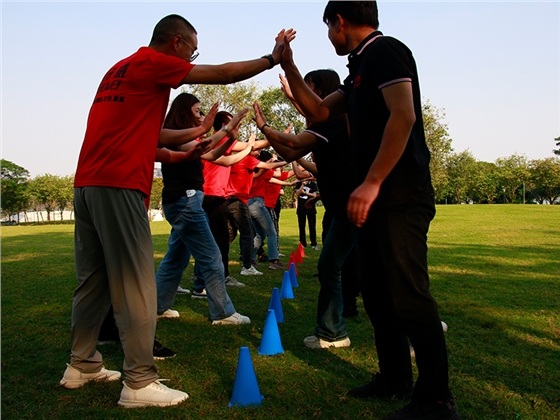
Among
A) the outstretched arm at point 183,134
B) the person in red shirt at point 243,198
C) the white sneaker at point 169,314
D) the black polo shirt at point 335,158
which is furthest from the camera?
the person in red shirt at point 243,198

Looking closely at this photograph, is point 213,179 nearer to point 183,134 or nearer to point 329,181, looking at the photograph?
point 183,134

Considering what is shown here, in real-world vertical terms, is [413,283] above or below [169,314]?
above

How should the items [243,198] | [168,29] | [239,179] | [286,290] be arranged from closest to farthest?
[168,29] → [286,290] → [239,179] → [243,198]

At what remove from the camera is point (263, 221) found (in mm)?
10188

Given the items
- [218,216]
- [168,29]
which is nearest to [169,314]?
[218,216]

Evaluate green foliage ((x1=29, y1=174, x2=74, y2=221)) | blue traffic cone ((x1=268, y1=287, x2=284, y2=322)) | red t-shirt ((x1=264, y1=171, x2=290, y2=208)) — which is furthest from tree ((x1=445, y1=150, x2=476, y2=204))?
blue traffic cone ((x1=268, y1=287, x2=284, y2=322))

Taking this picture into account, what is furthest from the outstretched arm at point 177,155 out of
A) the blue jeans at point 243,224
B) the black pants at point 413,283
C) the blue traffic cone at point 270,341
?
the blue jeans at point 243,224

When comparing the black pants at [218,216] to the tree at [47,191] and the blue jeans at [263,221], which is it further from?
the tree at [47,191]

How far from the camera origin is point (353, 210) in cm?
267

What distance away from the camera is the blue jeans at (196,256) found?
5227 millimetres

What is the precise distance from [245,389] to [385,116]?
191 centimetres

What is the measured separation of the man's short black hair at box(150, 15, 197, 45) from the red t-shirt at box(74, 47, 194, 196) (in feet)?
0.75

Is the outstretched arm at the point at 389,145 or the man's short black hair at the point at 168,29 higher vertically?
the man's short black hair at the point at 168,29

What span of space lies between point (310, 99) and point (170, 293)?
121 inches
